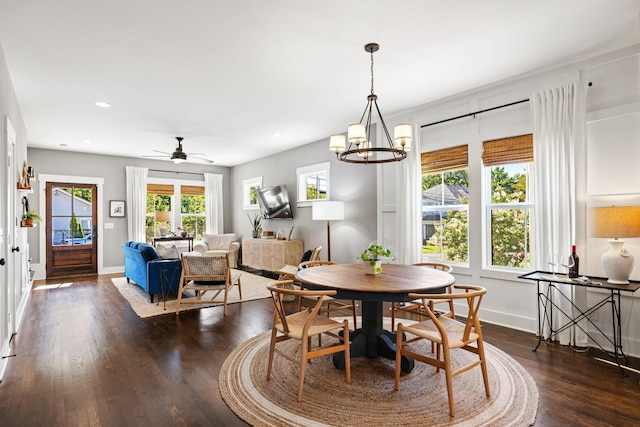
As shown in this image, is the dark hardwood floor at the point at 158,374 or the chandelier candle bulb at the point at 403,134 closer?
the dark hardwood floor at the point at 158,374

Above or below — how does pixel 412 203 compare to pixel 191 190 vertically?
below

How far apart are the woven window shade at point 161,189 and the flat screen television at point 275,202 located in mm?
2577

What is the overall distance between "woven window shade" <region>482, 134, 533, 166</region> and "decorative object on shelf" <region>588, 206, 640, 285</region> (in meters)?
1.13

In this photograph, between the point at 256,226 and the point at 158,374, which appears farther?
the point at 256,226

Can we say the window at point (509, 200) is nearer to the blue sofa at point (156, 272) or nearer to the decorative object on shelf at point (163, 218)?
the blue sofa at point (156, 272)

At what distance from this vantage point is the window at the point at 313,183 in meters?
6.71

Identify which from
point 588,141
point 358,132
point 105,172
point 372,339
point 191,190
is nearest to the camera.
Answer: point 358,132

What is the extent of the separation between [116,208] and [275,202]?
12.5 ft

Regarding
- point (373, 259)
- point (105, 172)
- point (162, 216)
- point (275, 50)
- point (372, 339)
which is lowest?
point (372, 339)

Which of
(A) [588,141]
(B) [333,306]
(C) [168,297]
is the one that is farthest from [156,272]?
(A) [588,141]

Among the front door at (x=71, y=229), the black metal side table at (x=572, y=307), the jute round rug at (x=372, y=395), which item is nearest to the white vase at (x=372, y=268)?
the jute round rug at (x=372, y=395)

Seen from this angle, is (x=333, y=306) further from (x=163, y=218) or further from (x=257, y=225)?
(x=163, y=218)

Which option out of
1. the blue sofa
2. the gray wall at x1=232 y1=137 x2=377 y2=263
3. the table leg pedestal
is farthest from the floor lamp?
the table leg pedestal

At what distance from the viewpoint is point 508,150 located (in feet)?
13.4
